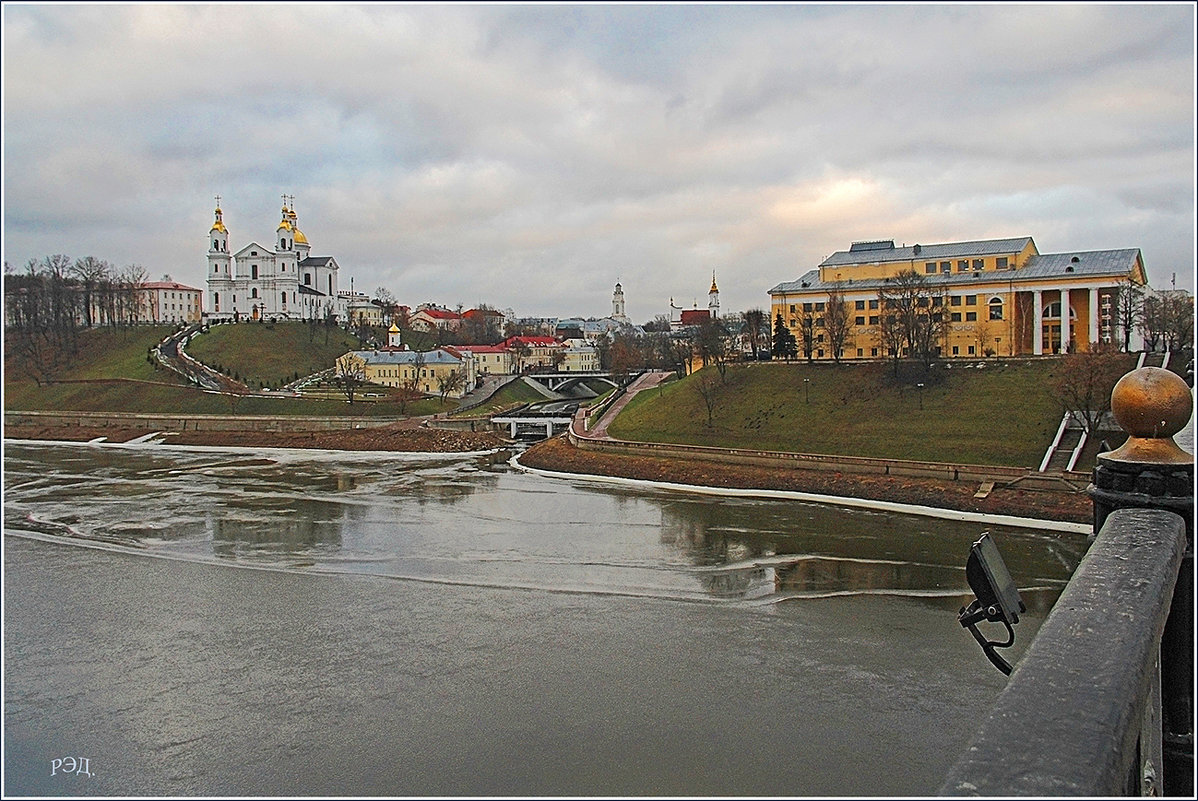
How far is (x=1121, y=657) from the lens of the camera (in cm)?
211

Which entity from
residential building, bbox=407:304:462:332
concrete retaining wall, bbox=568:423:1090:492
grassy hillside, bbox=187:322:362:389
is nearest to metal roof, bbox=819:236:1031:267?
concrete retaining wall, bbox=568:423:1090:492

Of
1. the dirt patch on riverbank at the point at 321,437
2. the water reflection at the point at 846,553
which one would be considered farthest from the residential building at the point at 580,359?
the water reflection at the point at 846,553

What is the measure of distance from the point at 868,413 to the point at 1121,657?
3788cm

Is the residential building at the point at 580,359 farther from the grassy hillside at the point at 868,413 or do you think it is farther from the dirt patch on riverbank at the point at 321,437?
the grassy hillside at the point at 868,413

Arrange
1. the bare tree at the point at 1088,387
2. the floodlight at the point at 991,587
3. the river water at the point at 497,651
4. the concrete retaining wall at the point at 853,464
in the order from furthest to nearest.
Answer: the bare tree at the point at 1088,387 → the concrete retaining wall at the point at 853,464 → the river water at the point at 497,651 → the floodlight at the point at 991,587

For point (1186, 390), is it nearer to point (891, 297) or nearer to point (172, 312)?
point (891, 297)

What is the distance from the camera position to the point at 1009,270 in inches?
1966

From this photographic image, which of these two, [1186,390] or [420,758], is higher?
[1186,390]

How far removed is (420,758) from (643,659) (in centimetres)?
445

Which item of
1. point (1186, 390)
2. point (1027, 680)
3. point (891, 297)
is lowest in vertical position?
point (1027, 680)

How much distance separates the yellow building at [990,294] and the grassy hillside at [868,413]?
5.38 metres

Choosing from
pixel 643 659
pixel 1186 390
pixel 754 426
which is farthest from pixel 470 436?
pixel 1186 390

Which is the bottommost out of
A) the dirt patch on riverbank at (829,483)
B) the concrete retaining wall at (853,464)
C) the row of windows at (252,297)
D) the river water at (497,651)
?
the river water at (497,651)

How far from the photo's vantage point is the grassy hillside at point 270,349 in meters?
67.6
